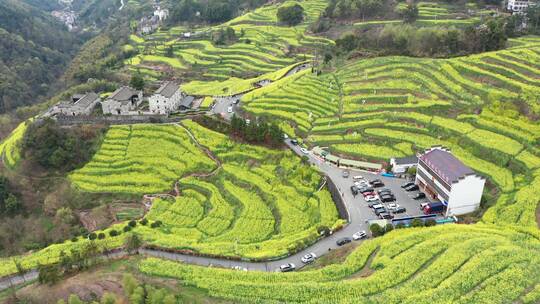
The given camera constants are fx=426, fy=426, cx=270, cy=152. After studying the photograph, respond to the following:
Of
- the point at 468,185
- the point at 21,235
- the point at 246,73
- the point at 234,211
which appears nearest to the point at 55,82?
the point at 246,73

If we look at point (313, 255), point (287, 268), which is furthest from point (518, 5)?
point (287, 268)

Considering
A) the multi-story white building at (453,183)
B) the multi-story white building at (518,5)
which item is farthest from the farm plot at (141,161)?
the multi-story white building at (518,5)

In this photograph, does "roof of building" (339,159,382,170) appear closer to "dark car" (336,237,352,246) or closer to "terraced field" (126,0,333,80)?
"dark car" (336,237,352,246)

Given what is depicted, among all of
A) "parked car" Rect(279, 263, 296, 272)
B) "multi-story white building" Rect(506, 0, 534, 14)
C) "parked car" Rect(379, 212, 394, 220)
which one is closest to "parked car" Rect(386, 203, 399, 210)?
"parked car" Rect(379, 212, 394, 220)

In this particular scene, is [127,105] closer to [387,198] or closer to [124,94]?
[124,94]

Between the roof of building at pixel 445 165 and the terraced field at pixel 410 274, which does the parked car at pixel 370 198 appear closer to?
the roof of building at pixel 445 165

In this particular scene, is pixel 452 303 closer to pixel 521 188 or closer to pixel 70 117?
pixel 521 188
